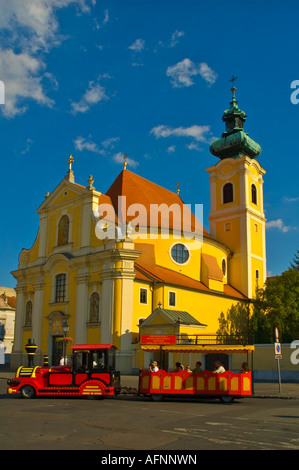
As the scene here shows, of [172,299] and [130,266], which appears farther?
[172,299]

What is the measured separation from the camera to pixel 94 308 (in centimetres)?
3409

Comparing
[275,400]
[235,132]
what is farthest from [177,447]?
[235,132]

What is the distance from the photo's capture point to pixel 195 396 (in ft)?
55.9

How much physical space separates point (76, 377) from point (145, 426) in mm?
7354

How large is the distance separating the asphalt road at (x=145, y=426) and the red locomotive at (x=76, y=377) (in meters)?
1.08

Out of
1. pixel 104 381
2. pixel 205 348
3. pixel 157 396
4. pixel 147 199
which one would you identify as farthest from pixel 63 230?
pixel 157 396

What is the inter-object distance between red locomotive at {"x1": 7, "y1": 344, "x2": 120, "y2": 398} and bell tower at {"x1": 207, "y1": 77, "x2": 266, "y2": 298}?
30095 mm

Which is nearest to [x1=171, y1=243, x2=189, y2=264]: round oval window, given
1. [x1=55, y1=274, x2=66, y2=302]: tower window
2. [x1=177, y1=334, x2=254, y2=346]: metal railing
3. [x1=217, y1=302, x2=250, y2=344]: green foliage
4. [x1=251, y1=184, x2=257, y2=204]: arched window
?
[x1=217, y1=302, x2=250, y2=344]: green foliage

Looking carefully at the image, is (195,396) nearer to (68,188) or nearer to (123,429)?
(123,429)

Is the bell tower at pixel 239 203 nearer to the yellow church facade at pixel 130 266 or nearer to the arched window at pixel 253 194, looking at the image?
the arched window at pixel 253 194

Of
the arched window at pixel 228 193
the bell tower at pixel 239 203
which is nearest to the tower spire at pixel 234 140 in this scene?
the bell tower at pixel 239 203

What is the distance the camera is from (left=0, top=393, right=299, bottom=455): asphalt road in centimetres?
831

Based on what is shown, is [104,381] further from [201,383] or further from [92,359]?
[201,383]

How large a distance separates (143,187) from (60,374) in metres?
27.7
